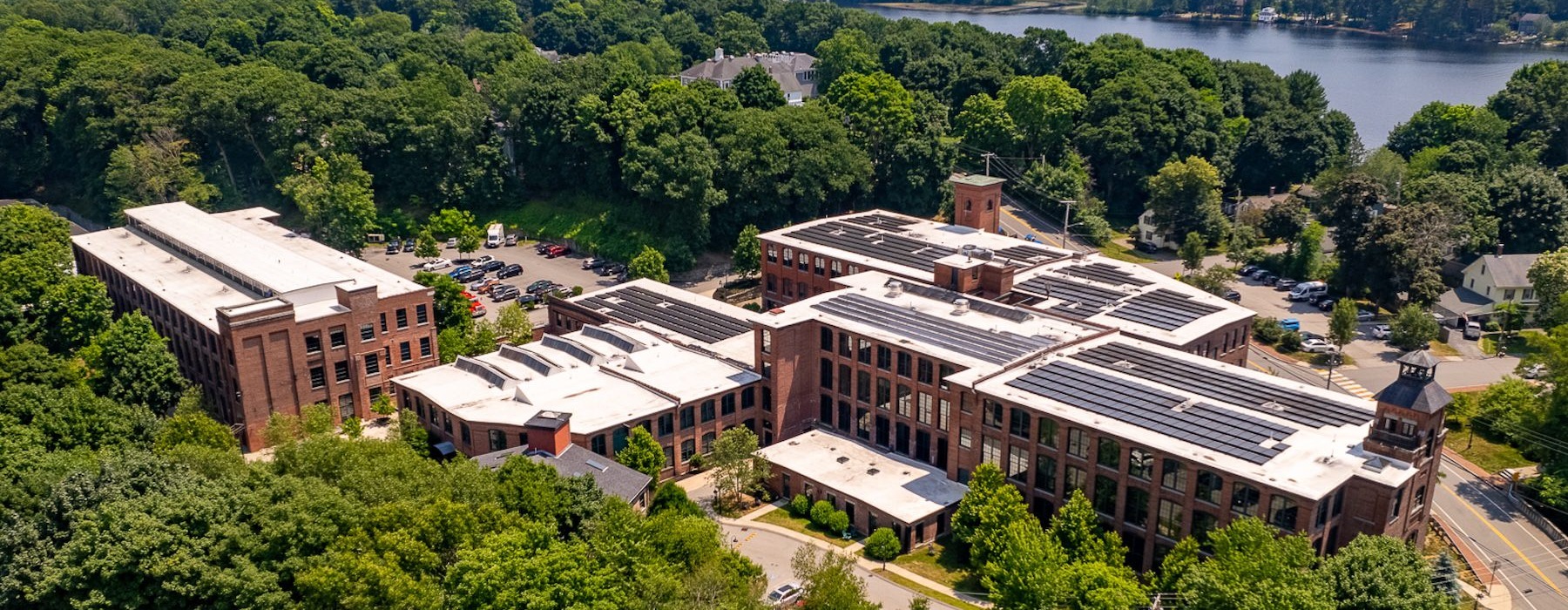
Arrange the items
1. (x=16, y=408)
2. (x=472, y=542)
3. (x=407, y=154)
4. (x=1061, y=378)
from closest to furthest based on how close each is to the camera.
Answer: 1. (x=472, y=542)
2. (x=1061, y=378)
3. (x=16, y=408)
4. (x=407, y=154)

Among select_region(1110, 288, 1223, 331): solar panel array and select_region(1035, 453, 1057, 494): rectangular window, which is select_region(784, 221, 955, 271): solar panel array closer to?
select_region(1110, 288, 1223, 331): solar panel array

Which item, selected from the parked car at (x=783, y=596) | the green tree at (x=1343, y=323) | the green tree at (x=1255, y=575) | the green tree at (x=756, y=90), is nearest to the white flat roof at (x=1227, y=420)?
the green tree at (x=1255, y=575)

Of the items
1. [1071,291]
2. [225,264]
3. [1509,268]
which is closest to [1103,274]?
[1071,291]

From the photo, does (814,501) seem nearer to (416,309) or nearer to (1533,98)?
(416,309)

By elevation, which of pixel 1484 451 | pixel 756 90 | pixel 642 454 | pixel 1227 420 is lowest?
pixel 1484 451

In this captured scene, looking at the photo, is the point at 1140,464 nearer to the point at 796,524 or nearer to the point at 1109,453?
the point at 1109,453

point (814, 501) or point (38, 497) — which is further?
point (814, 501)

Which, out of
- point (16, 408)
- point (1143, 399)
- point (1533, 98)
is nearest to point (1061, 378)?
point (1143, 399)

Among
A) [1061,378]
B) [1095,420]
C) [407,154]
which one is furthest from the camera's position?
[407,154]
